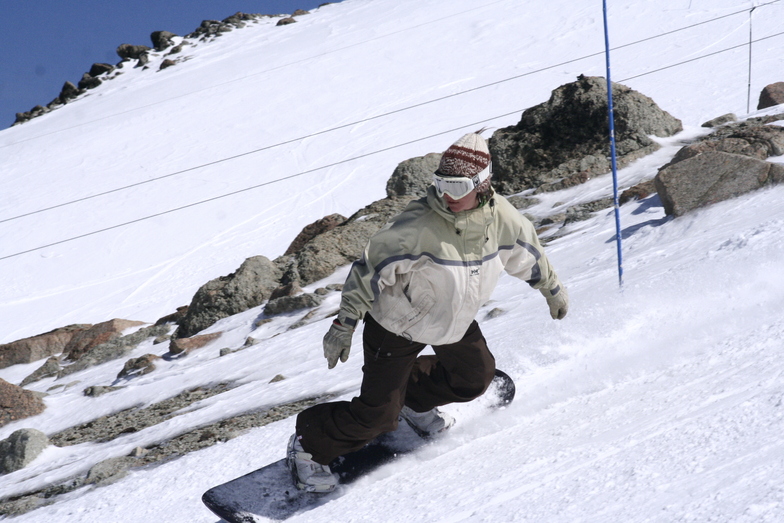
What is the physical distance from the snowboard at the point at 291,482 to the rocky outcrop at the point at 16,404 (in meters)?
5.34

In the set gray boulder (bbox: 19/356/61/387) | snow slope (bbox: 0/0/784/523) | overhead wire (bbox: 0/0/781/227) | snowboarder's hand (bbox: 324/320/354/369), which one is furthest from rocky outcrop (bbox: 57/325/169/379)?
overhead wire (bbox: 0/0/781/227)

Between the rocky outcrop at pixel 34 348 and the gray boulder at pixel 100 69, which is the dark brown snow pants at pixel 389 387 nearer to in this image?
the rocky outcrop at pixel 34 348

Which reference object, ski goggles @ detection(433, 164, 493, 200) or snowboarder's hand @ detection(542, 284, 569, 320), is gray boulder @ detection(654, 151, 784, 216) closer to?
snowboarder's hand @ detection(542, 284, 569, 320)

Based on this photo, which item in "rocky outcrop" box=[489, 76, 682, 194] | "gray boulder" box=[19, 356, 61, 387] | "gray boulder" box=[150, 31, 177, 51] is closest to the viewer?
"gray boulder" box=[19, 356, 61, 387]

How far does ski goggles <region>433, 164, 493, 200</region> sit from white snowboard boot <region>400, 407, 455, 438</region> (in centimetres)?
122

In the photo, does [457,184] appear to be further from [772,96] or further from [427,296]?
[772,96]

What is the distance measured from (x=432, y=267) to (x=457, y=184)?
Answer: 334 millimetres

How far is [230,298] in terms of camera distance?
415 inches

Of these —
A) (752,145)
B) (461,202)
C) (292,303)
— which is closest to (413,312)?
(461,202)

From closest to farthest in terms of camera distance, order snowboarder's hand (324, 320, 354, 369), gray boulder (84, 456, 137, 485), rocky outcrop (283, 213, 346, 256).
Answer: snowboarder's hand (324, 320, 354, 369) < gray boulder (84, 456, 137, 485) < rocky outcrop (283, 213, 346, 256)

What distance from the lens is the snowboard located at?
329 centimetres

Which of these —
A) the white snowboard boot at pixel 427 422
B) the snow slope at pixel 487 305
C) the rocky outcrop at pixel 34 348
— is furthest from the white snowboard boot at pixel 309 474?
the rocky outcrop at pixel 34 348

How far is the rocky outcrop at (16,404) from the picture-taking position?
7.92 meters

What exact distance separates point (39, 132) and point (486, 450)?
41810 millimetres
